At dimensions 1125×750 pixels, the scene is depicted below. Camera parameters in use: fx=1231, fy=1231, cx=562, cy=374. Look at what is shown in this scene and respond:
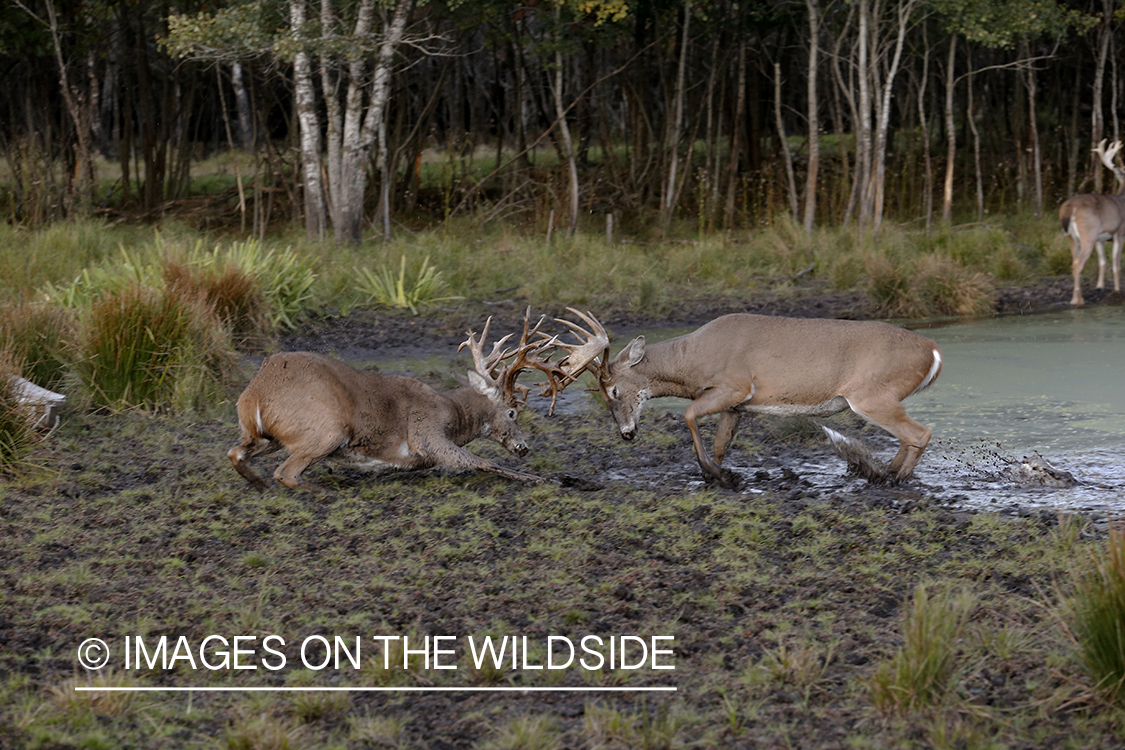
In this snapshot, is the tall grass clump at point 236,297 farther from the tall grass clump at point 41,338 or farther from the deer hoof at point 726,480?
the deer hoof at point 726,480

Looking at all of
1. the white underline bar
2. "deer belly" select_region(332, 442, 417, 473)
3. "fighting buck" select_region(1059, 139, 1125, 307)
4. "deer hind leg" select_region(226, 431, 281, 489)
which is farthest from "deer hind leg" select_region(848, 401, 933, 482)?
"fighting buck" select_region(1059, 139, 1125, 307)

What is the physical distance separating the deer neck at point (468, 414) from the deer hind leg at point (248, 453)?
111 cm

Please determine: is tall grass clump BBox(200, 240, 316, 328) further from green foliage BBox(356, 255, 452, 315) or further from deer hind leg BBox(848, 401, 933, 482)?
deer hind leg BBox(848, 401, 933, 482)

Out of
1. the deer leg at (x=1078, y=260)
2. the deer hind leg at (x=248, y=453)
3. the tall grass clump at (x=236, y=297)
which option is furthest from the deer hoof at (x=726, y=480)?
the deer leg at (x=1078, y=260)

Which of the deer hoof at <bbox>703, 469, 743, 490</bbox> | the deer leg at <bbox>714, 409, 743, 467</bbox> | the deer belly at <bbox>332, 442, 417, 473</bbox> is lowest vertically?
the deer hoof at <bbox>703, 469, 743, 490</bbox>

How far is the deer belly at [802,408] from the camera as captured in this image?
7.98 m

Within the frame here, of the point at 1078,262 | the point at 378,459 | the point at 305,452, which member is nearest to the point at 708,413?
the point at 378,459

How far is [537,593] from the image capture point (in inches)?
210

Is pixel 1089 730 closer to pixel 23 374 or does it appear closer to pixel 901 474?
pixel 901 474

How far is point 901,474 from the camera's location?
25.3 feet

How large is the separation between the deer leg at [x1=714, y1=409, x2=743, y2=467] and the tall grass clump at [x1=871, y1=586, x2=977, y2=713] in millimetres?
4058

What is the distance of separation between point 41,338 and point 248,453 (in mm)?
3258

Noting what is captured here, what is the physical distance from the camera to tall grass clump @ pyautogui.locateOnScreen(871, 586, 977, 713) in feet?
13.1

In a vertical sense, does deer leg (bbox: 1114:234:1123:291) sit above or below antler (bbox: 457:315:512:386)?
below
